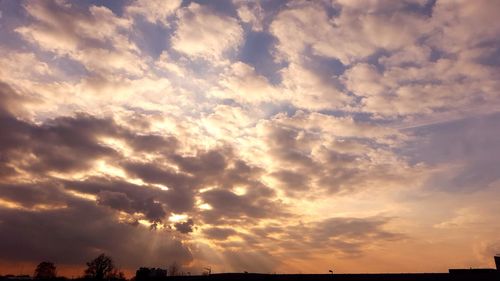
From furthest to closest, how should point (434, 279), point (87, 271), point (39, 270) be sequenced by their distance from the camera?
point (39, 270), point (87, 271), point (434, 279)

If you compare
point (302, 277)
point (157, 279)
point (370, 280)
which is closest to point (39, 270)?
point (157, 279)

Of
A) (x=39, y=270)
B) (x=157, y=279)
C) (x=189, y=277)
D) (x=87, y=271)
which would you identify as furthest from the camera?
(x=39, y=270)

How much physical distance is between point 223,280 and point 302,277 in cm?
1621

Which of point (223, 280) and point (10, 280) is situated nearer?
point (223, 280)

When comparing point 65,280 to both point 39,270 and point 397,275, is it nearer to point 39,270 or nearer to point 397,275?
point 39,270

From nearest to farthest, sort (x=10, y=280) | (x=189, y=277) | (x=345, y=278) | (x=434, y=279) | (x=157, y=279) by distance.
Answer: (x=434, y=279), (x=345, y=278), (x=189, y=277), (x=157, y=279), (x=10, y=280)

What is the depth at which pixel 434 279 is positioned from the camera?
6431cm

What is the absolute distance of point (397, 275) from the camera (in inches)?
2618

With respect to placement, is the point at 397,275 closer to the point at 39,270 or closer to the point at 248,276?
the point at 248,276

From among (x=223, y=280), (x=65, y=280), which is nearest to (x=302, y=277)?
(x=223, y=280)

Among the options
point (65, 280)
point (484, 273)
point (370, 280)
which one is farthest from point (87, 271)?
point (484, 273)

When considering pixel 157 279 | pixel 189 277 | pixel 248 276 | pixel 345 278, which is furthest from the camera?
pixel 157 279

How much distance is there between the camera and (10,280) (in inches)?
5433

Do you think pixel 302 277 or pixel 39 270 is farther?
pixel 39 270
